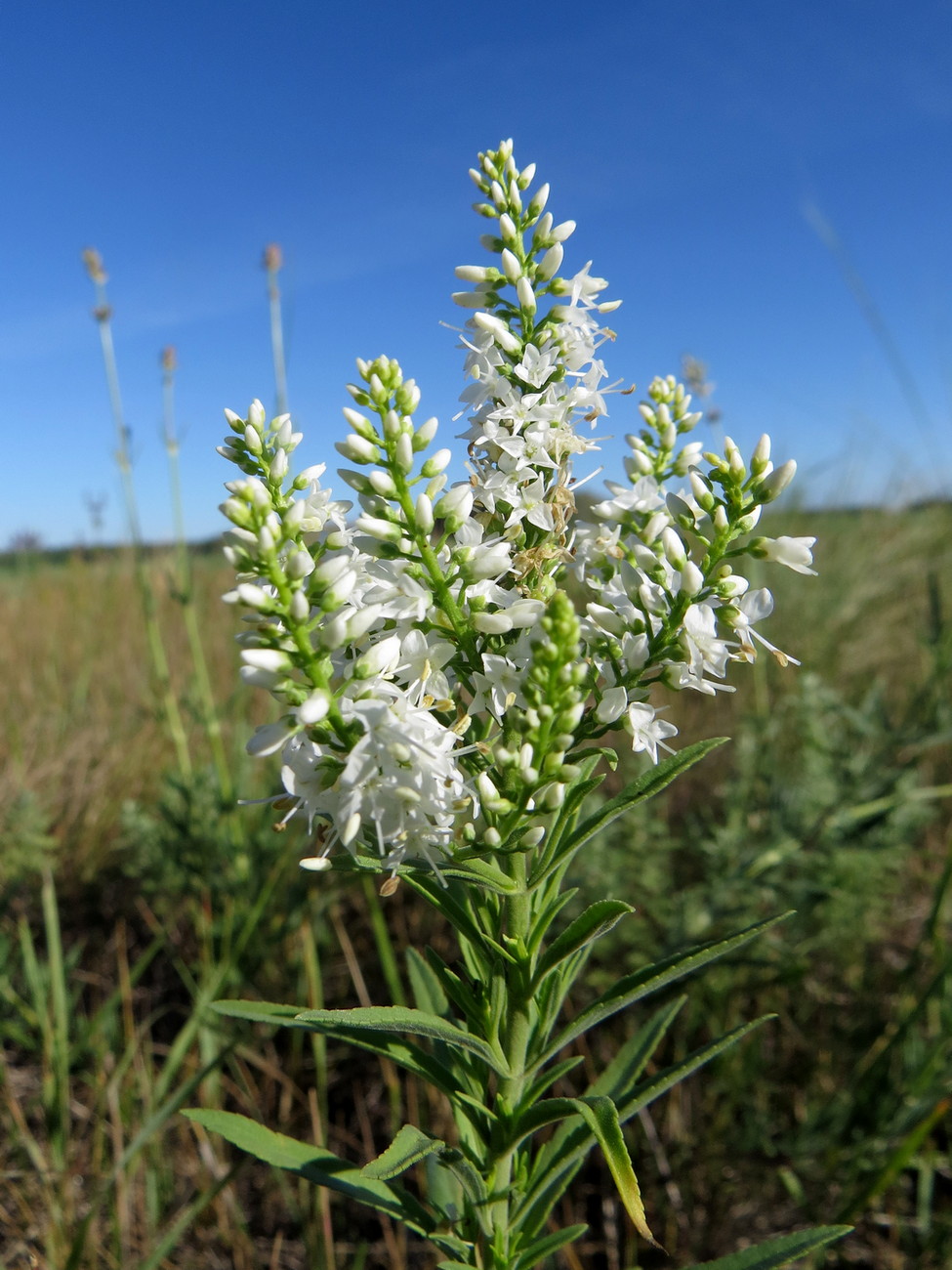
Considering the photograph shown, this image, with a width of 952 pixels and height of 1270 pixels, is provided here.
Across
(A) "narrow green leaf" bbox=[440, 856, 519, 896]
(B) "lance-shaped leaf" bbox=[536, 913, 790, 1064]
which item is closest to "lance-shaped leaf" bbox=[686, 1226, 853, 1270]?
(B) "lance-shaped leaf" bbox=[536, 913, 790, 1064]

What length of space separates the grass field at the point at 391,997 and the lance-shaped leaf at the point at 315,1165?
0.72 metres

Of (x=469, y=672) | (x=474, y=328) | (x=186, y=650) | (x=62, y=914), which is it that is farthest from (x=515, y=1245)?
(x=186, y=650)

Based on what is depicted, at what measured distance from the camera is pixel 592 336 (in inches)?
A: 54.8

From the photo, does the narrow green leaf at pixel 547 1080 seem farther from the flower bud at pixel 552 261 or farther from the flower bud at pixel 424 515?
the flower bud at pixel 552 261

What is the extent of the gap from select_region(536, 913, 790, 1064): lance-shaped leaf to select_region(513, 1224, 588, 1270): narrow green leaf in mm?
269

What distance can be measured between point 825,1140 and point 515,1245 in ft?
5.39

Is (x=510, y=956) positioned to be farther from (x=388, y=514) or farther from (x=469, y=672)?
(x=388, y=514)

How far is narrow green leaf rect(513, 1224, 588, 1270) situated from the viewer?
4.28 feet

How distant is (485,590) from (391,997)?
8.06 feet

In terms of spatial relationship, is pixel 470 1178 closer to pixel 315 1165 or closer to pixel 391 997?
pixel 315 1165

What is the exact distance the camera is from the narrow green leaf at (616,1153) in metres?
1.03

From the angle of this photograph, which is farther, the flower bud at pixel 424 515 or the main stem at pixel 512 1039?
the main stem at pixel 512 1039

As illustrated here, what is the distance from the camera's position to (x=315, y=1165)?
4.65ft

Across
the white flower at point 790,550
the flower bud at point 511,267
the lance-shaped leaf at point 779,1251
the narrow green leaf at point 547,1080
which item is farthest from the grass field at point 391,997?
the flower bud at point 511,267
